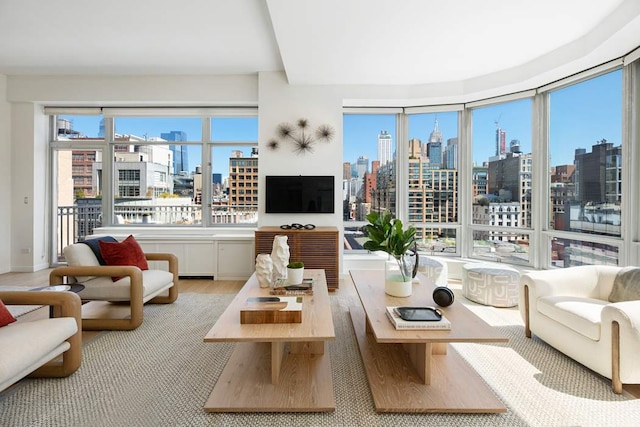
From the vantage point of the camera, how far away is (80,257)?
9.92 ft

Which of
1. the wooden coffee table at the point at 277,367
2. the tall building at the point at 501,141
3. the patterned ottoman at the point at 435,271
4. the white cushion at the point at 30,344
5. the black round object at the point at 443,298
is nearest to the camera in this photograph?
the white cushion at the point at 30,344

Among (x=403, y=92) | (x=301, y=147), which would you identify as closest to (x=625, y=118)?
(x=403, y=92)

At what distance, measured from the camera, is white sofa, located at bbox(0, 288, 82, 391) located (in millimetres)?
1610

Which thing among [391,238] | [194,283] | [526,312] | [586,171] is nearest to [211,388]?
[391,238]

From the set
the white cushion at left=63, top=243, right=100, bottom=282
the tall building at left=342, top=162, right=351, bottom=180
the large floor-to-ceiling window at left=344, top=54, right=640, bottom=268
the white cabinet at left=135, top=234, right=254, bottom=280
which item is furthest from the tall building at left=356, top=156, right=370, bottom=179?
the white cushion at left=63, top=243, right=100, bottom=282

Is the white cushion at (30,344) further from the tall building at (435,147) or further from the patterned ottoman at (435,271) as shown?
the tall building at (435,147)

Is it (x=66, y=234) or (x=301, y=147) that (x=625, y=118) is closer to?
(x=301, y=147)

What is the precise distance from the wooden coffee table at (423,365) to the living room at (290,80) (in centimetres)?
40

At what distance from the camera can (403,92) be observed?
457 cm

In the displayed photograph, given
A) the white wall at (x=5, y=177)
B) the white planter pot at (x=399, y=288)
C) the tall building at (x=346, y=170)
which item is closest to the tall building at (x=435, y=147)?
the tall building at (x=346, y=170)

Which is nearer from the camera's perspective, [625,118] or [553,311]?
[553,311]

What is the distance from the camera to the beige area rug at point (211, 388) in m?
1.67

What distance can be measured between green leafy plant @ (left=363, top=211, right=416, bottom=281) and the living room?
0.86 metres

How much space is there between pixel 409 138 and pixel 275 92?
2126mm
